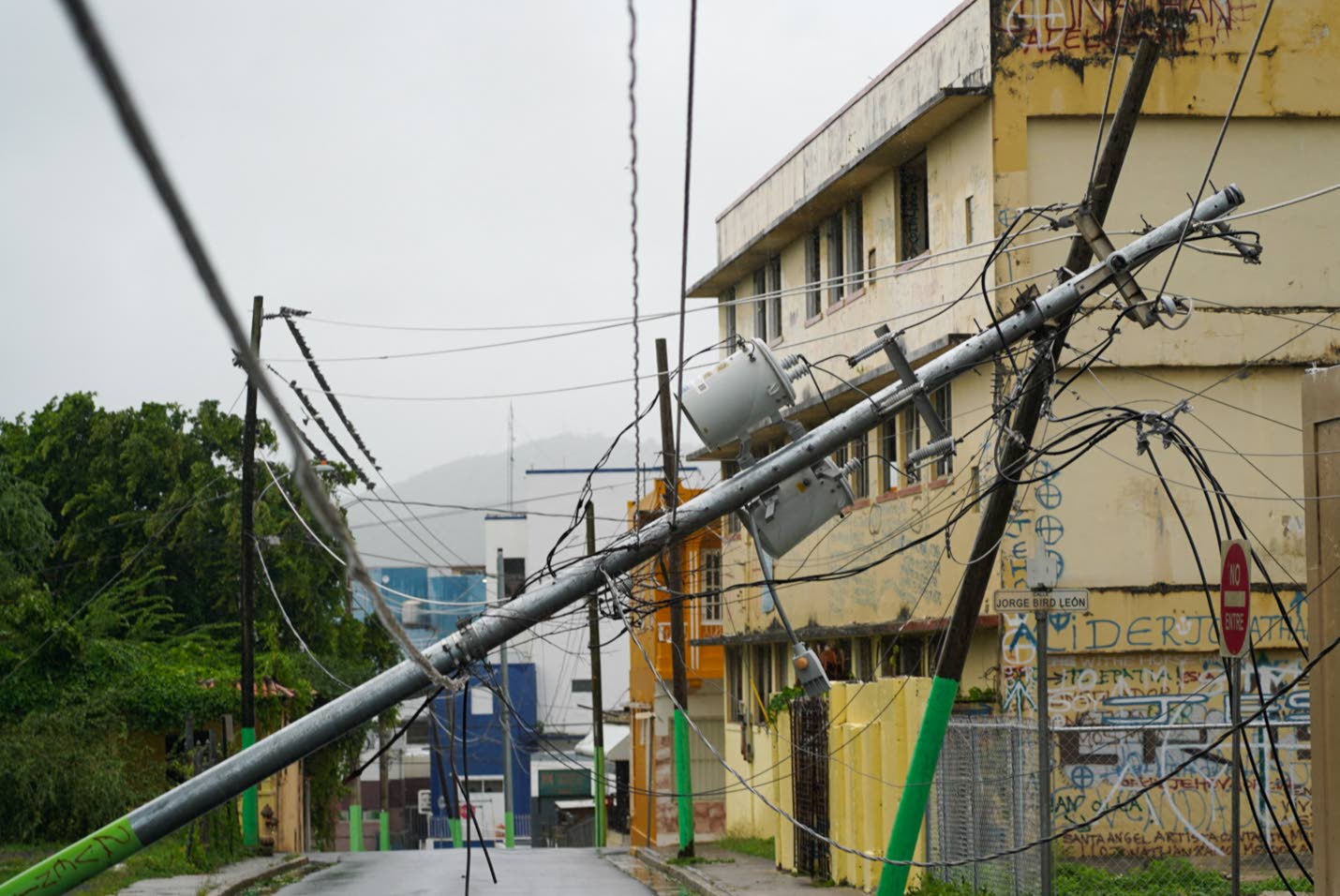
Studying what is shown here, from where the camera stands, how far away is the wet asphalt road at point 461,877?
23.8 metres

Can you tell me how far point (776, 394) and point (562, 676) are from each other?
7556 cm

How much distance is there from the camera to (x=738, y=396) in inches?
486

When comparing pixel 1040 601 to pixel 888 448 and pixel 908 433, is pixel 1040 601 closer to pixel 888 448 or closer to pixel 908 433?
pixel 908 433

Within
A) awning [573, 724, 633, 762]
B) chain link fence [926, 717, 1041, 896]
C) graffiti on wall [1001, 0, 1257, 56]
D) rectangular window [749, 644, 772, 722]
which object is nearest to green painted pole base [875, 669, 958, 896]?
chain link fence [926, 717, 1041, 896]

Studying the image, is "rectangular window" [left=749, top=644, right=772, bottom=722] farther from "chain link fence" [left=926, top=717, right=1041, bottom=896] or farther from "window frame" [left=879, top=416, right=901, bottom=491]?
"chain link fence" [left=926, top=717, right=1041, bottom=896]

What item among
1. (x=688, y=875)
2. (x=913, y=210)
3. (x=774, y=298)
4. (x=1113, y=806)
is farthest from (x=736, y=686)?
(x=1113, y=806)

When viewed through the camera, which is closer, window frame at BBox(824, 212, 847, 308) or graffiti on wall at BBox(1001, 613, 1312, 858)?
graffiti on wall at BBox(1001, 613, 1312, 858)

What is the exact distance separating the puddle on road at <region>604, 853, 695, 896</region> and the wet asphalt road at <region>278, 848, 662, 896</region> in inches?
7.8

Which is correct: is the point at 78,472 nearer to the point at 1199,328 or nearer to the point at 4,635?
the point at 4,635

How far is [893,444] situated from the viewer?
25.8 m

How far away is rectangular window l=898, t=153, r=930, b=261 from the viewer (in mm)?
24328

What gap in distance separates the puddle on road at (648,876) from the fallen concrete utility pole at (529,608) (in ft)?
43.2

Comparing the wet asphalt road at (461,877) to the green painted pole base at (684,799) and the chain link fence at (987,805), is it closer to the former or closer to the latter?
the green painted pole base at (684,799)

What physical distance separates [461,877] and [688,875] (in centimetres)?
348
